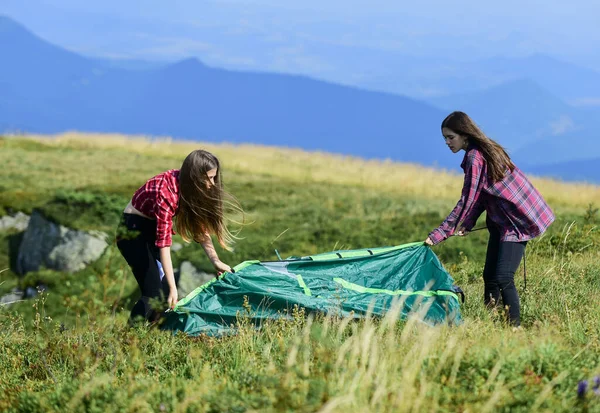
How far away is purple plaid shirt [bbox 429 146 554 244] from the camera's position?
6.06 m

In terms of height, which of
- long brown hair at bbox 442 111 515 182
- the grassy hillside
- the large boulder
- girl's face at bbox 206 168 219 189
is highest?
long brown hair at bbox 442 111 515 182

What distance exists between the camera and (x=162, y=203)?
19.9 feet

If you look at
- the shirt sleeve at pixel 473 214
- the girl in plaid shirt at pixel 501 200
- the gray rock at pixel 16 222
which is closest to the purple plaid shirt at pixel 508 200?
the girl in plaid shirt at pixel 501 200

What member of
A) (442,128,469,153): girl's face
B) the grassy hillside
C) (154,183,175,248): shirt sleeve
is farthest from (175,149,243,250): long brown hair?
(442,128,469,153): girl's face

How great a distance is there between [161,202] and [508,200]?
9.15 ft

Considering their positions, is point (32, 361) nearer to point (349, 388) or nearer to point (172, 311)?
point (172, 311)

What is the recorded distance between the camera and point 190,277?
16719mm

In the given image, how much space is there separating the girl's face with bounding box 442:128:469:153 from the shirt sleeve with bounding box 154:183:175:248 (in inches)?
92.6

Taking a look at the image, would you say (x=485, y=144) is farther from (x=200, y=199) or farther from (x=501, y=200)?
(x=200, y=199)

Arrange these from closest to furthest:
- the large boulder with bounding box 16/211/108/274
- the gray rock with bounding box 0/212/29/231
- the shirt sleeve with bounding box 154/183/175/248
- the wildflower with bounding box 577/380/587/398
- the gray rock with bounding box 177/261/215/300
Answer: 1. the wildflower with bounding box 577/380/587/398
2. the shirt sleeve with bounding box 154/183/175/248
3. the gray rock with bounding box 177/261/215/300
4. the large boulder with bounding box 16/211/108/274
5. the gray rock with bounding box 0/212/29/231

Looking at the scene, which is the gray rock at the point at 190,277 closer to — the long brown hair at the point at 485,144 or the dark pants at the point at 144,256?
the dark pants at the point at 144,256

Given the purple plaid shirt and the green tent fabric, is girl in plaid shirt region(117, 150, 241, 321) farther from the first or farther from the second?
the purple plaid shirt

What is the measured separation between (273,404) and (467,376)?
1.08 metres

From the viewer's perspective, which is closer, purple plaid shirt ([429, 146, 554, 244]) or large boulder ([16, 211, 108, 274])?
purple plaid shirt ([429, 146, 554, 244])
